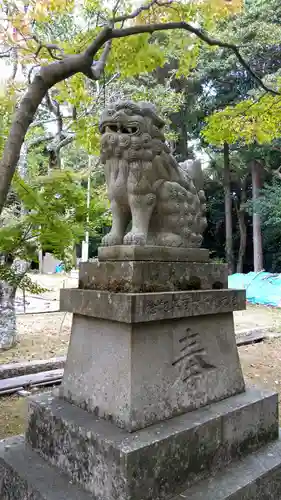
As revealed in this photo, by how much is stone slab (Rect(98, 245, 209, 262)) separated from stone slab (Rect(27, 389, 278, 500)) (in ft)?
3.08

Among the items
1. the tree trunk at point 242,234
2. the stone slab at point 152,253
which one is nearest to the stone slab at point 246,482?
the stone slab at point 152,253

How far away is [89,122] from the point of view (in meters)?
5.84

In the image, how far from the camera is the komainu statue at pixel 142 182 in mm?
2336

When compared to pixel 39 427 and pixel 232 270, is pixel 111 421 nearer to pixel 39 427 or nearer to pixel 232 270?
pixel 39 427

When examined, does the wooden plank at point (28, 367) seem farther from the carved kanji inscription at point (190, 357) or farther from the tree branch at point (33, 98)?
the carved kanji inscription at point (190, 357)

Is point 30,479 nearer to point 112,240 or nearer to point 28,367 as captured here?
point 112,240

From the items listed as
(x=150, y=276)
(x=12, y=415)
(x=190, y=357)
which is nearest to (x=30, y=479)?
(x=190, y=357)

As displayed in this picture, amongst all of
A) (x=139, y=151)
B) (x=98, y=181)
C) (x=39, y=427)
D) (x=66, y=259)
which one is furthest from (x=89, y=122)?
(x=98, y=181)

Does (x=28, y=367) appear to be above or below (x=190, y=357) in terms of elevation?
below

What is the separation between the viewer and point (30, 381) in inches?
187

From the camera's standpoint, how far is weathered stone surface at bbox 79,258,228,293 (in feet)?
7.00

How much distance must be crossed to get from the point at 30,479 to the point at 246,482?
3.83 feet

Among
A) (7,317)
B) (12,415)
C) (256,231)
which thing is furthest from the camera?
(256,231)

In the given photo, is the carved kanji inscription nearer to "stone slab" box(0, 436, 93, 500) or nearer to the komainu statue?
the komainu statue
